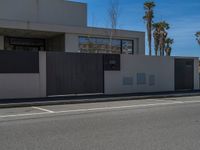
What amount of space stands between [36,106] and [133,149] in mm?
9053

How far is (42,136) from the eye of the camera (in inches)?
313

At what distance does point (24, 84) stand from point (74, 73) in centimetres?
298

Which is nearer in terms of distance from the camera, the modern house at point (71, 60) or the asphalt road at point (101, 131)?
the asphalt road at point (101, 131)

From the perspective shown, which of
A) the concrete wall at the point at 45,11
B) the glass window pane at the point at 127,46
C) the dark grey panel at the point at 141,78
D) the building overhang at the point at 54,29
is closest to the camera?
the dark grey panel at the point at 141,78

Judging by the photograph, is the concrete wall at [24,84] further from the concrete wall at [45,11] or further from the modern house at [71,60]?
the concrete wall at [45,11]

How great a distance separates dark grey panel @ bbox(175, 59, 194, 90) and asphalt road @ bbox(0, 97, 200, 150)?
1156 cm

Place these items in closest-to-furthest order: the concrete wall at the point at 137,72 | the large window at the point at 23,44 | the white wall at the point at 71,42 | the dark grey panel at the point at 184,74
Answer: the concrete wall at the point at 137,72 < the dark grey panel at the point at 184,74 < the white wall at the point at 71,42 < the large window at the point at 23,44

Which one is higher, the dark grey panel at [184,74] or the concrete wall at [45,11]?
the concrete wall at [45,11]

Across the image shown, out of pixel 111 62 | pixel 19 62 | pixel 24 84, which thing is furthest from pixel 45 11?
pixel 24 84

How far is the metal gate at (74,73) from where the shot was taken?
706 inches

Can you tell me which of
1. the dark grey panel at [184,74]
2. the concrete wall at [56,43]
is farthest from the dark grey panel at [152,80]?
the concrete wall at [56,43]

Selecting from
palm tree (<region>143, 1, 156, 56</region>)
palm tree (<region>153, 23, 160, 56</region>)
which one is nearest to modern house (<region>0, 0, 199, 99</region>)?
palm tree (<region>143, 1, 156, 56</region>)

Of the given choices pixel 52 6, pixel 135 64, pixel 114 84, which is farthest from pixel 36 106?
pixel 52 6

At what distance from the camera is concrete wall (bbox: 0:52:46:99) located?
54.7ft
